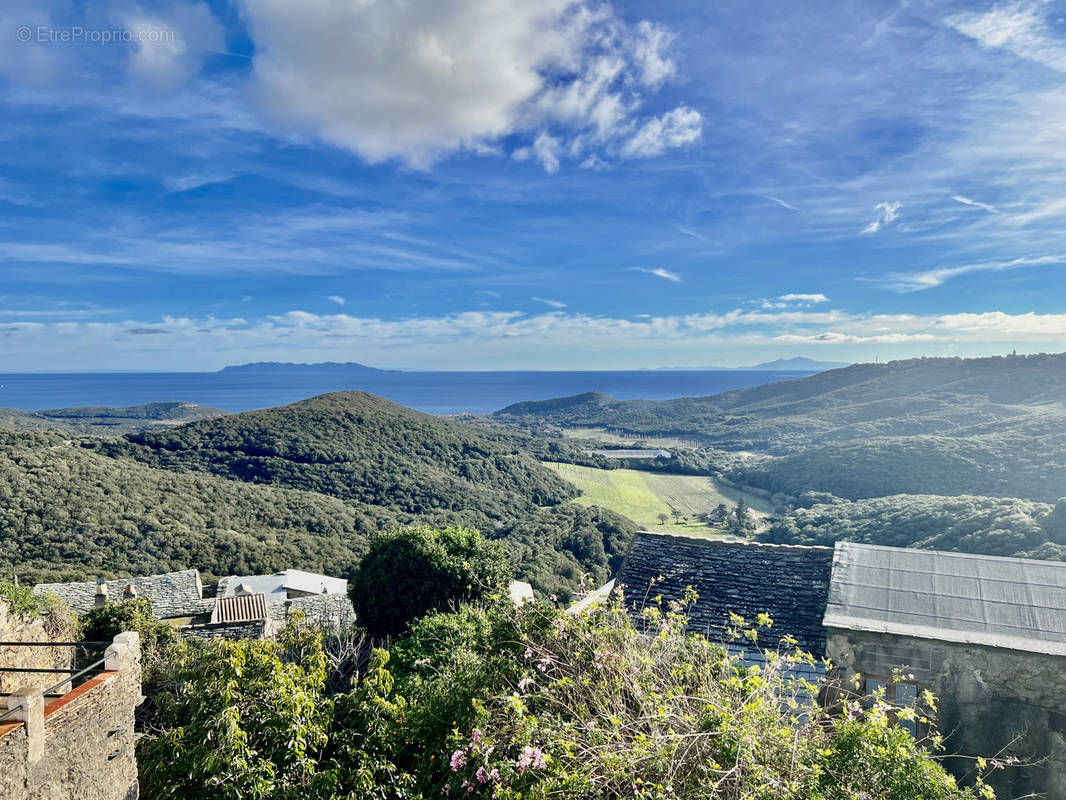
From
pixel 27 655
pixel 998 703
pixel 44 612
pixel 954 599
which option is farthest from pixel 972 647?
pixel 44 612

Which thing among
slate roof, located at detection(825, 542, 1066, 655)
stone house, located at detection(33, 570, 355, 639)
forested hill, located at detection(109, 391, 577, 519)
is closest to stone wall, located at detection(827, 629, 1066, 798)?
slate roof, located at detection(825, 542, 1066, 655)

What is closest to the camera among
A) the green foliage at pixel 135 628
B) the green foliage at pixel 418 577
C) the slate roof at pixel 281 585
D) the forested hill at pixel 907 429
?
the green foliage at pixel 135 628

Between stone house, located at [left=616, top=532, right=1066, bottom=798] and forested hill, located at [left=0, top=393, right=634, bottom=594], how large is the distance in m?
20.7

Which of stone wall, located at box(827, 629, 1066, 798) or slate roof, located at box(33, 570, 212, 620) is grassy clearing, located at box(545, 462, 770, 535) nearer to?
slate roof, located at box(33, 570, 212, 620)

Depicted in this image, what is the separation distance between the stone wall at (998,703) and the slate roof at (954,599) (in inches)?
7.5

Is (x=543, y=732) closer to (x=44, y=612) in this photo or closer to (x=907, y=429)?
(x=44, y=612)

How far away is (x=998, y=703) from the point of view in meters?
7.05

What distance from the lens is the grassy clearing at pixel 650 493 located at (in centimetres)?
6034

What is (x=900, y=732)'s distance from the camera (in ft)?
13.1

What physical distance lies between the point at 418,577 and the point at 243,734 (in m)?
16.0

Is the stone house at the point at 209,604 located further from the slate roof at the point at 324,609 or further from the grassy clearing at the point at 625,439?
the grassy clearing at the point at 625,439

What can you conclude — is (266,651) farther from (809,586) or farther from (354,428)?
(354,428)

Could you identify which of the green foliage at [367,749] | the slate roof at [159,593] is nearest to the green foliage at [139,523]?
the slate roof at [159,593]

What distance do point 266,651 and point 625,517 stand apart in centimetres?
5357
